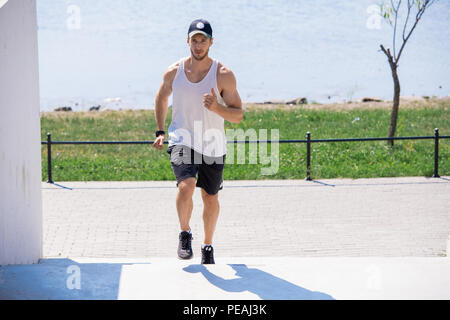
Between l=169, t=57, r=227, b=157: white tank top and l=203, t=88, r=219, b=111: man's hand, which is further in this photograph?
l=169, t=57, r=227, b=157: white tank top

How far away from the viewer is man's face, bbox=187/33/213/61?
203 inches

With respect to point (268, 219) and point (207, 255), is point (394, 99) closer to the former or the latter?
point (268, 219)

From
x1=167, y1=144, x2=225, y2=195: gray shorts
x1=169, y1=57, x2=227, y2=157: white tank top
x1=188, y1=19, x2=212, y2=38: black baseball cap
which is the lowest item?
x1=167, y1=144, x2=225, y2=195: gray shorts

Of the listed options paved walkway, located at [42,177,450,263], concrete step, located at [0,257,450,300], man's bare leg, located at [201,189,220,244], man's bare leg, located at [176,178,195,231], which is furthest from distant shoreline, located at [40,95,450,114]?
concrete step, located at [0,257,450,300]

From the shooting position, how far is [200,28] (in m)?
5.09

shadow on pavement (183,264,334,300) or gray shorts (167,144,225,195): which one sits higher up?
gray shorts (167,144,225,195)

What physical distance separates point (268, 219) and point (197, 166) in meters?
3.16

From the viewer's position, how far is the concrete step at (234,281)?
404cm

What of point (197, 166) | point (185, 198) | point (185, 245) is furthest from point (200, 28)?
point (185, 245)

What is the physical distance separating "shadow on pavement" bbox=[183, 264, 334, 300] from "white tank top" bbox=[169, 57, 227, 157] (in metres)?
1.04

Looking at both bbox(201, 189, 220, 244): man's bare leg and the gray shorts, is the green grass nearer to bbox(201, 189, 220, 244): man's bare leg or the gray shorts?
bbox(201, 189, 220, 244): man's bare leg

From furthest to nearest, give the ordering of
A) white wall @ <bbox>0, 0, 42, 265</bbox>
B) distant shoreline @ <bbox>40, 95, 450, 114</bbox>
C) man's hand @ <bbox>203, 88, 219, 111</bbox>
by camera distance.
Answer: distant shoreline @ <bbox>40, 95, 450, 114</bbox> < man's hand @ <bbox>203, 88, 219, 111</bbox> < white wall @ <bbox>0, 0, 42, 265</bbox>
